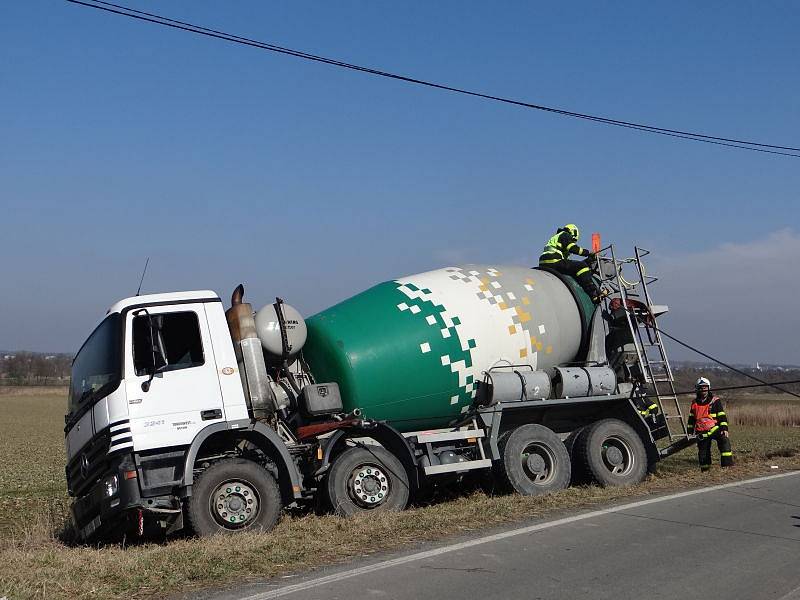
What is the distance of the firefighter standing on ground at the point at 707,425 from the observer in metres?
13.5

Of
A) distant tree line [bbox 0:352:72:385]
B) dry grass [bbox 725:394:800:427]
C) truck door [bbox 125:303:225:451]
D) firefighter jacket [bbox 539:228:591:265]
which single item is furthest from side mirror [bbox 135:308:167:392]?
distant tree line [bbox 0:352:72:385]

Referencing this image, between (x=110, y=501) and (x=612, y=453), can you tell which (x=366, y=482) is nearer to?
(x=110, y=501)

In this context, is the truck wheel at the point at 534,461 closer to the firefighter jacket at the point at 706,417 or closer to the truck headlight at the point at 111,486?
the firefighter jacket at the point at 706,417

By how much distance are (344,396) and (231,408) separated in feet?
5.71

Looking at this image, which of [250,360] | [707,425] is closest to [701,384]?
[707,425]

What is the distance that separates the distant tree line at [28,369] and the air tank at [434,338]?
8864cm

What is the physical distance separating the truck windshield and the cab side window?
21 cm

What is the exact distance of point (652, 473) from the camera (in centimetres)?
1291

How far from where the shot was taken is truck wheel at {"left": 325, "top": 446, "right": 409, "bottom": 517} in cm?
961

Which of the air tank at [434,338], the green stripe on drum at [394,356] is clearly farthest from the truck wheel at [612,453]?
the green stripe on drum at [394,356]

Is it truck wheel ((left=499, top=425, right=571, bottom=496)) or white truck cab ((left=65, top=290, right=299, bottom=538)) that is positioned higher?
white truck cab ((left=65, top=290, right=299, bottom=538))

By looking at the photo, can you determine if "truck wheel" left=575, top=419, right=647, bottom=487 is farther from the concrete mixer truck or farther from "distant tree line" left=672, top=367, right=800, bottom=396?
"distant tree line" left=672, top=367, right=800, bottom=396

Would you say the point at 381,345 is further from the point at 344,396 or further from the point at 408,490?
the point at 408,490

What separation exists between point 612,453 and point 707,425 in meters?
2.43
